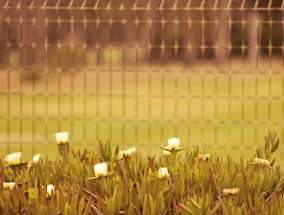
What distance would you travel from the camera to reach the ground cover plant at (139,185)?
13.7 ft

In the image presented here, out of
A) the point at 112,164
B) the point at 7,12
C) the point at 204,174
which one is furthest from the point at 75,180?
the point at 7,12

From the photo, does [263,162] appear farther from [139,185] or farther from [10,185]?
[10,185]

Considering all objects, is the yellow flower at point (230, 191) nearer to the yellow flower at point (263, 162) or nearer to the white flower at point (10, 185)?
the yellow flower at point (263, 162)

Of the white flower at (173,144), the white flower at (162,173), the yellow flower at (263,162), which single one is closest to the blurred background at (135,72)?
the white flower at (173,144)

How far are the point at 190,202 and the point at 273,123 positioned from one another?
5100 mm

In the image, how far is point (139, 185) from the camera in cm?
445

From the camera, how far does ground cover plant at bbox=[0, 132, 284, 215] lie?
4.17 metres

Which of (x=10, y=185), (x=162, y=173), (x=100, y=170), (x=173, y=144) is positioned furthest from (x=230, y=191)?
(x=10, y=185)

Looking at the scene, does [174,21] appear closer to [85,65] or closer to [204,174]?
[85,65]

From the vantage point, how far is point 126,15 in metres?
9.33

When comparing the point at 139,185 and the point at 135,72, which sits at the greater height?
the point at 135,72

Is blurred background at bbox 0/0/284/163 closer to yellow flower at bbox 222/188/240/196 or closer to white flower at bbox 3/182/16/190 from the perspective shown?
white flower at bbox 3/182/16/190

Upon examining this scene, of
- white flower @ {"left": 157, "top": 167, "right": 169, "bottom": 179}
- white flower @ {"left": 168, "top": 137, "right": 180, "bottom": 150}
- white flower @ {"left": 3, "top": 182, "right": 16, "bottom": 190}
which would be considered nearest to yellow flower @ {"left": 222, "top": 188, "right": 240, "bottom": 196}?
white flower @ {"left": 157, "top": 167, "right": 169, "bottom": 179}

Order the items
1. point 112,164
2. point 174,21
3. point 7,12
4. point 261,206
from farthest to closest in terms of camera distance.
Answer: point 7,12 → point 174,21 → point 112,164 → point 261,206
